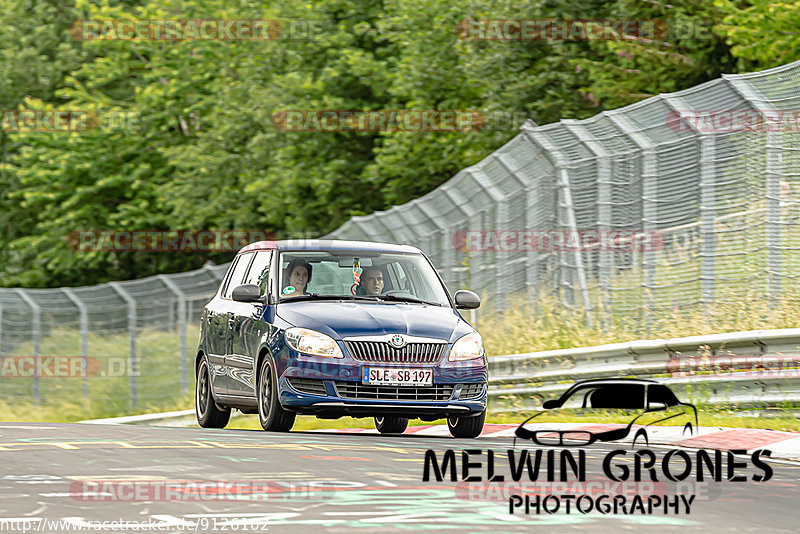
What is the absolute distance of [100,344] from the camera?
1113 inches

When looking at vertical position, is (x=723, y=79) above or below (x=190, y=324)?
above

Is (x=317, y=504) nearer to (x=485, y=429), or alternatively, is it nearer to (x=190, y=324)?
(x=485, y=429)

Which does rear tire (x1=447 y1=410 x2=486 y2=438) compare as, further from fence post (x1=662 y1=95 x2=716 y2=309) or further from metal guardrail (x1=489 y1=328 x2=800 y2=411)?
fence post (x1=662 y1=95 x2=716 y2=309)

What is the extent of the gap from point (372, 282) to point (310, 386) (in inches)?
63.0

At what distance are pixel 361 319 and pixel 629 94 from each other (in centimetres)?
1736

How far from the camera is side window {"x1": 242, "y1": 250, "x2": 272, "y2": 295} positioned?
44.5 feet

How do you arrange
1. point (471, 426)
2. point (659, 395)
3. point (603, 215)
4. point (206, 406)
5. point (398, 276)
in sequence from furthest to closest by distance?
point (603, 215) < point (206, 406) < point (398, 276) < point (659, 395) < point (471, 426)

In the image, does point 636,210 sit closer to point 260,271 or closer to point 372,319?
point 260,271

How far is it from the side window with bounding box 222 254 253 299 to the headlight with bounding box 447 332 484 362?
295 centimetres

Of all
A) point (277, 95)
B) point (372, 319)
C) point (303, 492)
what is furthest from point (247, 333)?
point (277, 95)

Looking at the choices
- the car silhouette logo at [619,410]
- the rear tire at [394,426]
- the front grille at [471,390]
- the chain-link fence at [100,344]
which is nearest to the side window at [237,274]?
the rear tire at [394,426]

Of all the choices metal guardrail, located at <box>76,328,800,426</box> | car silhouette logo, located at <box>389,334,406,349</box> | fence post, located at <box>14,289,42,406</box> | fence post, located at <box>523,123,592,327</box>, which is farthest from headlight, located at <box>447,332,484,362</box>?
fence post, located at <box>14,289,42,406</box>

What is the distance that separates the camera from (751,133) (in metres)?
14.9

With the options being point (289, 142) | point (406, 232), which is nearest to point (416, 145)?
point (289, 142)
